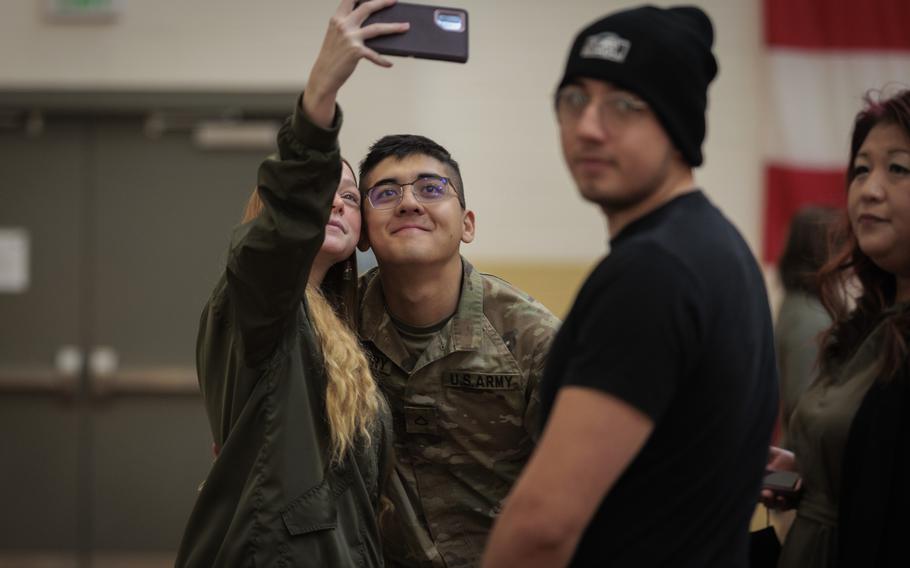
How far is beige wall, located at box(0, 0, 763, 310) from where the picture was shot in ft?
16.3

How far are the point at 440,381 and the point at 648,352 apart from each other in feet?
3.44

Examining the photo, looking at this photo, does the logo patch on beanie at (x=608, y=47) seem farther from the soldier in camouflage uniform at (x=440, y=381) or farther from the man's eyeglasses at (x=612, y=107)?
the soldier in camouflage uniform at (x=440, y=381)

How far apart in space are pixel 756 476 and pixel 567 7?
3888 millimetres

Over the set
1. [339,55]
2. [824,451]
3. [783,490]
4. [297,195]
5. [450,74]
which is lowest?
[783,490]

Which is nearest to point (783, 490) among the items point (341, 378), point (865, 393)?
point (865, 393)

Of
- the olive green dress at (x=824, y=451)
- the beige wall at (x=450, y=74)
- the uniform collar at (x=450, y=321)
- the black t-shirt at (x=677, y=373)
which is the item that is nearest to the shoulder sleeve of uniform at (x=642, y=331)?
the black t-shirt at (x=677, y=373)

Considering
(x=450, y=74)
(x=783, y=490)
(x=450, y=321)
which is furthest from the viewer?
(x=450, y=74)

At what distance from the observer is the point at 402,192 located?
236 centimetres

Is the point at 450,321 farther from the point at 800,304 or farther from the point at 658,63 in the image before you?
the point at 800,304

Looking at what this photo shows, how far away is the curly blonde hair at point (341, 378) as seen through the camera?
1965 millimetres

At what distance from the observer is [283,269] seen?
1817 mm

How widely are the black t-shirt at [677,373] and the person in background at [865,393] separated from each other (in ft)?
1.93

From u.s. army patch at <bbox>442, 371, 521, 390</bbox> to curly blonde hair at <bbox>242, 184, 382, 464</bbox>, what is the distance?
0.19 metres

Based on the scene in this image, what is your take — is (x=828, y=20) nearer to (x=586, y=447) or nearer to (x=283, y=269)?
(x=283, y=269)
